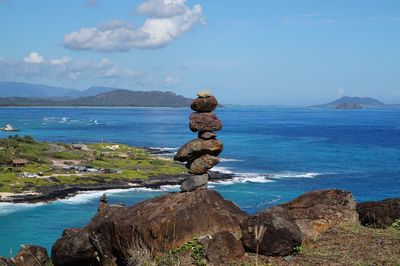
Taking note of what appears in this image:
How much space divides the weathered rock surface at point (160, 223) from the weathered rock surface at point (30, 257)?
3.65m

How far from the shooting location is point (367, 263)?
46.2ft

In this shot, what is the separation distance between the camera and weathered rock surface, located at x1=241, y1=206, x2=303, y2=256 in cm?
1562

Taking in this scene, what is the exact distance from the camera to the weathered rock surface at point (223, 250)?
48.3ft

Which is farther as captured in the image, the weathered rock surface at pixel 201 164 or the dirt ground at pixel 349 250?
the weathered rock surface at pixel 201 164

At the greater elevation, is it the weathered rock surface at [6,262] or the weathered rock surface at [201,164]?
the weathered rock surface at [201,164]

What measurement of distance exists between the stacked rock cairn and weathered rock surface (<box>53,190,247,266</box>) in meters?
2.79

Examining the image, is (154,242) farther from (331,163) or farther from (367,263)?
(331,163)

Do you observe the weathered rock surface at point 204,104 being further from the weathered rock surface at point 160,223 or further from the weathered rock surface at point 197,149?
the weathered rock surface at point 160,223

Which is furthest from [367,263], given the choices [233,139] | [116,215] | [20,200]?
[233,139]

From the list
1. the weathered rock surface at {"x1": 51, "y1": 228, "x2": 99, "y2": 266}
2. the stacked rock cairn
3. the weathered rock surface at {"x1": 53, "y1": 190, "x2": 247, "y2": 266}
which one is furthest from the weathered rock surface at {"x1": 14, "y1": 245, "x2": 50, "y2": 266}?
the stacked rock cairn

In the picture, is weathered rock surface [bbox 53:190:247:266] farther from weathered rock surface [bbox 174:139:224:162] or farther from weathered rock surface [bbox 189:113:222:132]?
weathered rock surface [bbox 189:113:222:132]

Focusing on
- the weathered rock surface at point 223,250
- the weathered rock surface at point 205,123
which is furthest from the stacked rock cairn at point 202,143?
the weathered rock surface at point 223,250

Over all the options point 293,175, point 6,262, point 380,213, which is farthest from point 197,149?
point 293,175

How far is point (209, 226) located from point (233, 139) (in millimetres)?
155818
